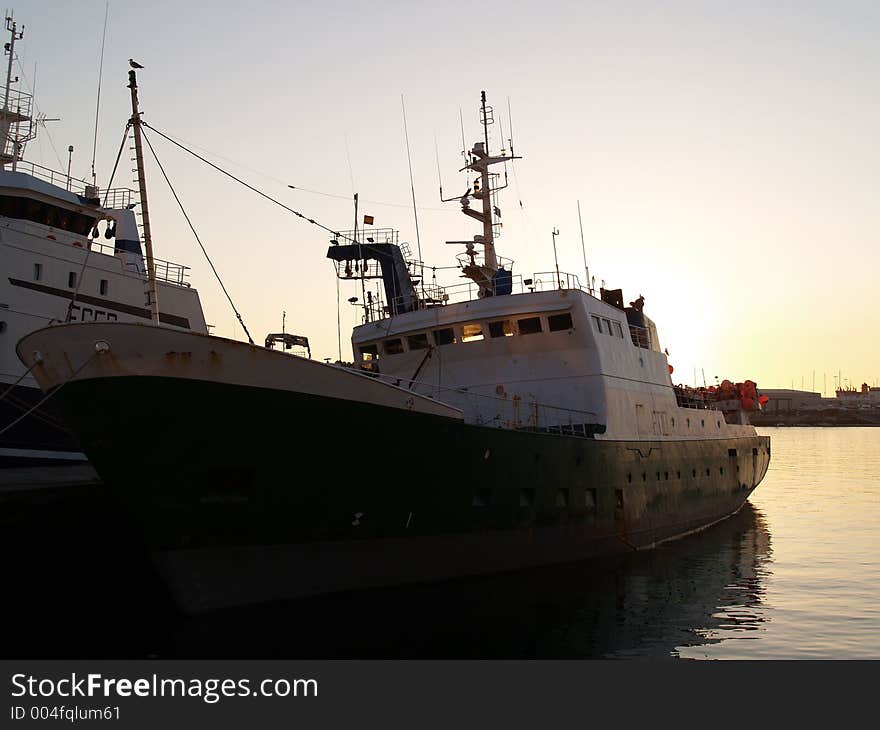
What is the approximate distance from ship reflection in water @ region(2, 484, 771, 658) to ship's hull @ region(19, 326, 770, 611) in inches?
22.7

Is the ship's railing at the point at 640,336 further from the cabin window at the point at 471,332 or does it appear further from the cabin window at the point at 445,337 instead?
the cabin window at the point at 445,337

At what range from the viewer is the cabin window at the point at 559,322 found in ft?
67.1

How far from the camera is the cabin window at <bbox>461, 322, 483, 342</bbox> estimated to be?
21219 millimetres

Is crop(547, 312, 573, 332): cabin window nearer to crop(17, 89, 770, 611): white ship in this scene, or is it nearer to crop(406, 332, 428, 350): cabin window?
crop(17, 89, 770, 611): white ship

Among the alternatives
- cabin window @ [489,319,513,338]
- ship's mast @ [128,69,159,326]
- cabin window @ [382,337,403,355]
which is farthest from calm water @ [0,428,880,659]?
cabin window @ [382,337,403,355]

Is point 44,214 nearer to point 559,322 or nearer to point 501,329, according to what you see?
point 501,329

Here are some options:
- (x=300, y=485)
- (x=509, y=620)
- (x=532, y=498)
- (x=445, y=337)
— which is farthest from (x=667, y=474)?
(x=300, y=485)

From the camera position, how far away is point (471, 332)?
21.3 metres

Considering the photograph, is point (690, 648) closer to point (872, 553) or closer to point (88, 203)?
point (872, 553)

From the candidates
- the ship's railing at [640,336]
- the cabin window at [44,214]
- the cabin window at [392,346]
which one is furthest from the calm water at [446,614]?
the cabin window at [44,214]

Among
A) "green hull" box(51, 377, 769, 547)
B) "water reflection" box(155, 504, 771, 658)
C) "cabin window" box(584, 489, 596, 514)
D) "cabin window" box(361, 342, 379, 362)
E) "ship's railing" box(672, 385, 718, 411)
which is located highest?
"cabin window" box(361, 342, 379, 362)

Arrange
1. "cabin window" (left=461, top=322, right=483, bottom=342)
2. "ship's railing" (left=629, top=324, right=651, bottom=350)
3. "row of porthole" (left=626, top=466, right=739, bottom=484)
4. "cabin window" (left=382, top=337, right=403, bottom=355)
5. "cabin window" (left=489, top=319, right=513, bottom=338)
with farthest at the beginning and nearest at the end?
"ship's railing" (left=629, top=324, right=651, bottom=350) < "cabin window" (left=382, top=337, right=403, bottom=355) < "cabin window" (left=461, top=322, right=483, bottom=342) < "cabin window" (left=489, top=319, right=513, bottom=338) < "row of porthole" (left=626, top=466, right=739, bottom=484)

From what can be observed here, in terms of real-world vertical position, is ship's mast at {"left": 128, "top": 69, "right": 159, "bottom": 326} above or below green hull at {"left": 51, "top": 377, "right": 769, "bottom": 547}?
above
